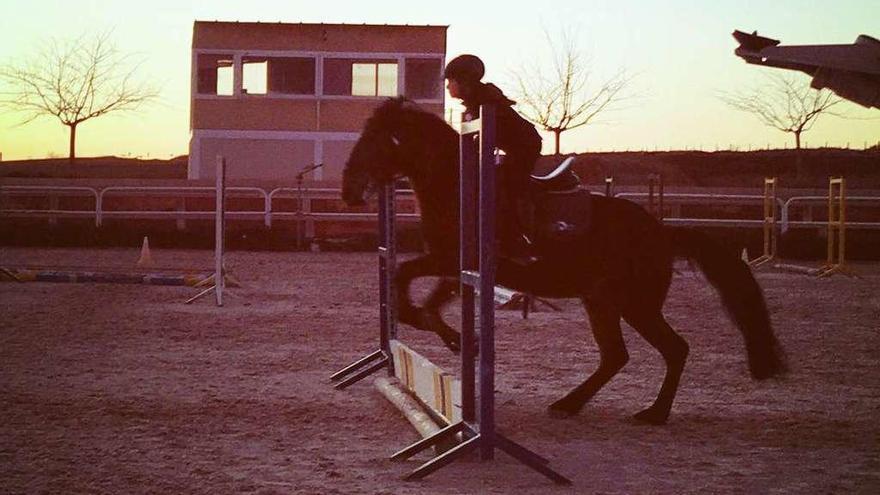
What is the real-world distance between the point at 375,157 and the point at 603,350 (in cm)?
175

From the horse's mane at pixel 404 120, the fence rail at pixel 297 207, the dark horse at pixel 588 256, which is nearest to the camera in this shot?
the dark horse at pixel 588 256

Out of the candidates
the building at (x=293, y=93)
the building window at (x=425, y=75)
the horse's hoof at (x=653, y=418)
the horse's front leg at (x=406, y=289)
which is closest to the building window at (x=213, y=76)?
the building at (x=293, y=93)

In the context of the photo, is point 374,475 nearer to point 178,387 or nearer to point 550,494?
point 550,494

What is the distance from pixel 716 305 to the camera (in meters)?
13.9

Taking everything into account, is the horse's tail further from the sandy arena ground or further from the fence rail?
the fence rail

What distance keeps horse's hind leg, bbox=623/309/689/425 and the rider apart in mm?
821

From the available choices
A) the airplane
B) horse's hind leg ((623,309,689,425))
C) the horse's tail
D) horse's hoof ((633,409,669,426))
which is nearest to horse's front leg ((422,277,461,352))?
horse's hind leg ((623,309,689,425))

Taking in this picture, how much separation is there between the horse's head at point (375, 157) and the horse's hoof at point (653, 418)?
1990 mm

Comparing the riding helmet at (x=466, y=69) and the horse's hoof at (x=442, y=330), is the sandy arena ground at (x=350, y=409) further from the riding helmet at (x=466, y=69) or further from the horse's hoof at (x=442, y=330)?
the riding helmet at (x=466, y=69)

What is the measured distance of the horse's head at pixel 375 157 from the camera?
282 inches

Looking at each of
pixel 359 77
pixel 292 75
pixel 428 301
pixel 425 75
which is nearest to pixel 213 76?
pixel 292 75

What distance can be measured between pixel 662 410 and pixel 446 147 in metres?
1.91

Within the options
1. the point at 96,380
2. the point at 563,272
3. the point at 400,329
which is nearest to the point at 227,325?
the point at 400,329

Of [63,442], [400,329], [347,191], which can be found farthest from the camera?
[400,329]
